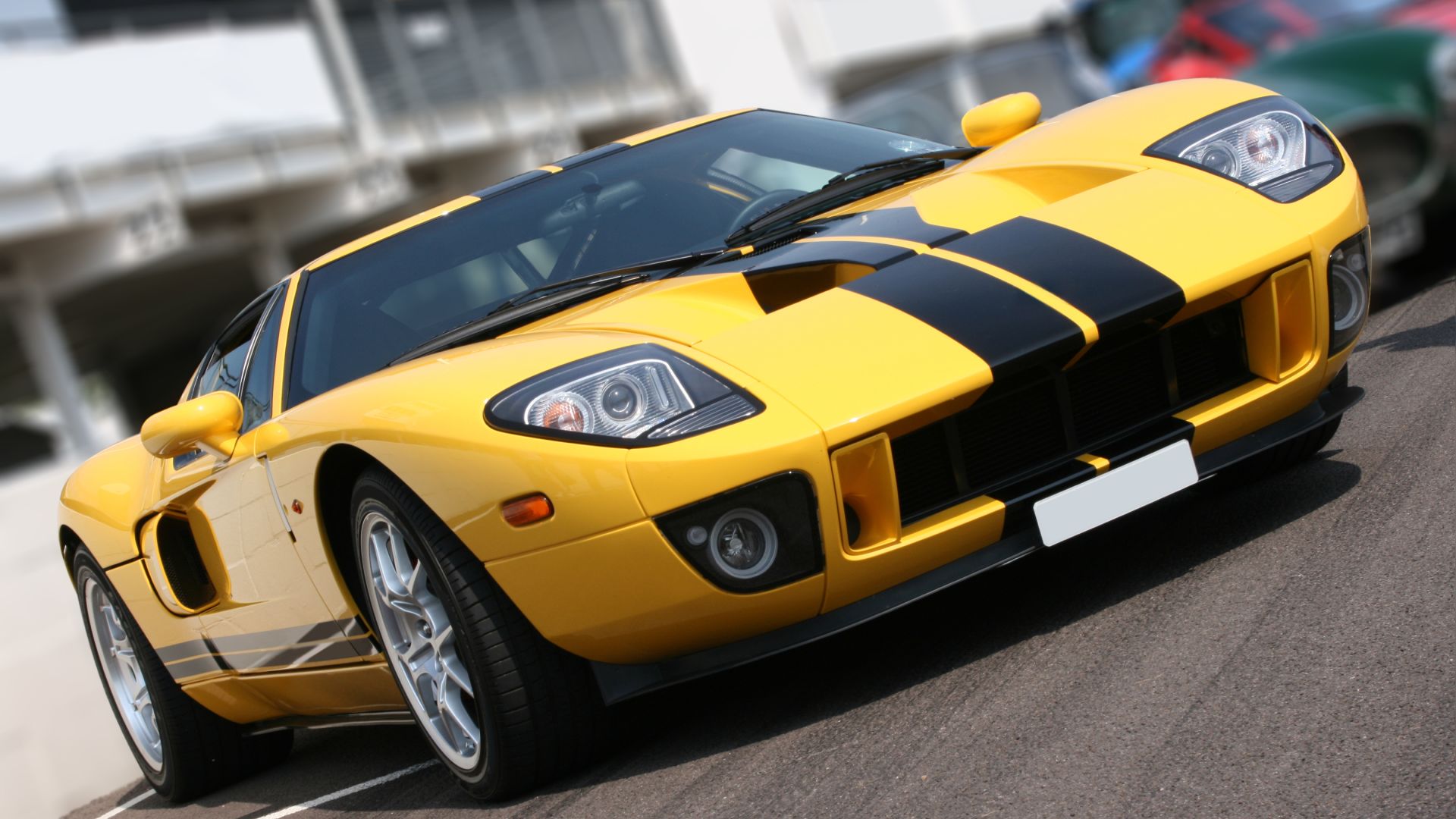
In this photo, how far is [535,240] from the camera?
13.9 ft

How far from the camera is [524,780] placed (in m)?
3.33

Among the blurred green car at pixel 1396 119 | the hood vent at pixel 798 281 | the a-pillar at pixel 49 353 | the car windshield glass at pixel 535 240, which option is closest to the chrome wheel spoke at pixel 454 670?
the car windshield glass at pixel 535 240

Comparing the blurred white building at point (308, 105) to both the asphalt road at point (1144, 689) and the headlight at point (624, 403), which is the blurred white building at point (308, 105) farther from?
the headlight at point (624, 403)

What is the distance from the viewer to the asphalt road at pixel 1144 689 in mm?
2408

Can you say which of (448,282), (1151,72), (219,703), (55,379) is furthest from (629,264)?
(55,379)

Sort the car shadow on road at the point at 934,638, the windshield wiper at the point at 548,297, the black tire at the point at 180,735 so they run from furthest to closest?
the black tire at the point at 180,735, the windshield wiper at the point at 548,297, the car shadow on road at the point at 934,638

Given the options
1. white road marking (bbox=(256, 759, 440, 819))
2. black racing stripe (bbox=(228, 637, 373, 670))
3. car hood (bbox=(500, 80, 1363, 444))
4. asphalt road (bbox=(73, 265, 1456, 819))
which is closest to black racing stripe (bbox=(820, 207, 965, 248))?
car hood (bbox=(500, 80, 1363, 444))

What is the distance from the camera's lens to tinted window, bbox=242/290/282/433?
166 inches

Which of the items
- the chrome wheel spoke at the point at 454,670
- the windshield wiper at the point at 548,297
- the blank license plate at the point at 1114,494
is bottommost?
the chrome wheel spoke at the point at 454,670

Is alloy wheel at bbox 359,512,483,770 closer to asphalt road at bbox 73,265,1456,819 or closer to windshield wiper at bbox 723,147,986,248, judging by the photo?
asphalt road at bbox 73,265,1456,819

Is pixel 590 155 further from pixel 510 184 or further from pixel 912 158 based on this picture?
pixel 912 158

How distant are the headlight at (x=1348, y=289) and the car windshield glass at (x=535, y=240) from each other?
1.39 meters

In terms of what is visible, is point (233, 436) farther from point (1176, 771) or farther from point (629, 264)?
point (1176, 771)

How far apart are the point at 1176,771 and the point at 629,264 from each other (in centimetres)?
203
